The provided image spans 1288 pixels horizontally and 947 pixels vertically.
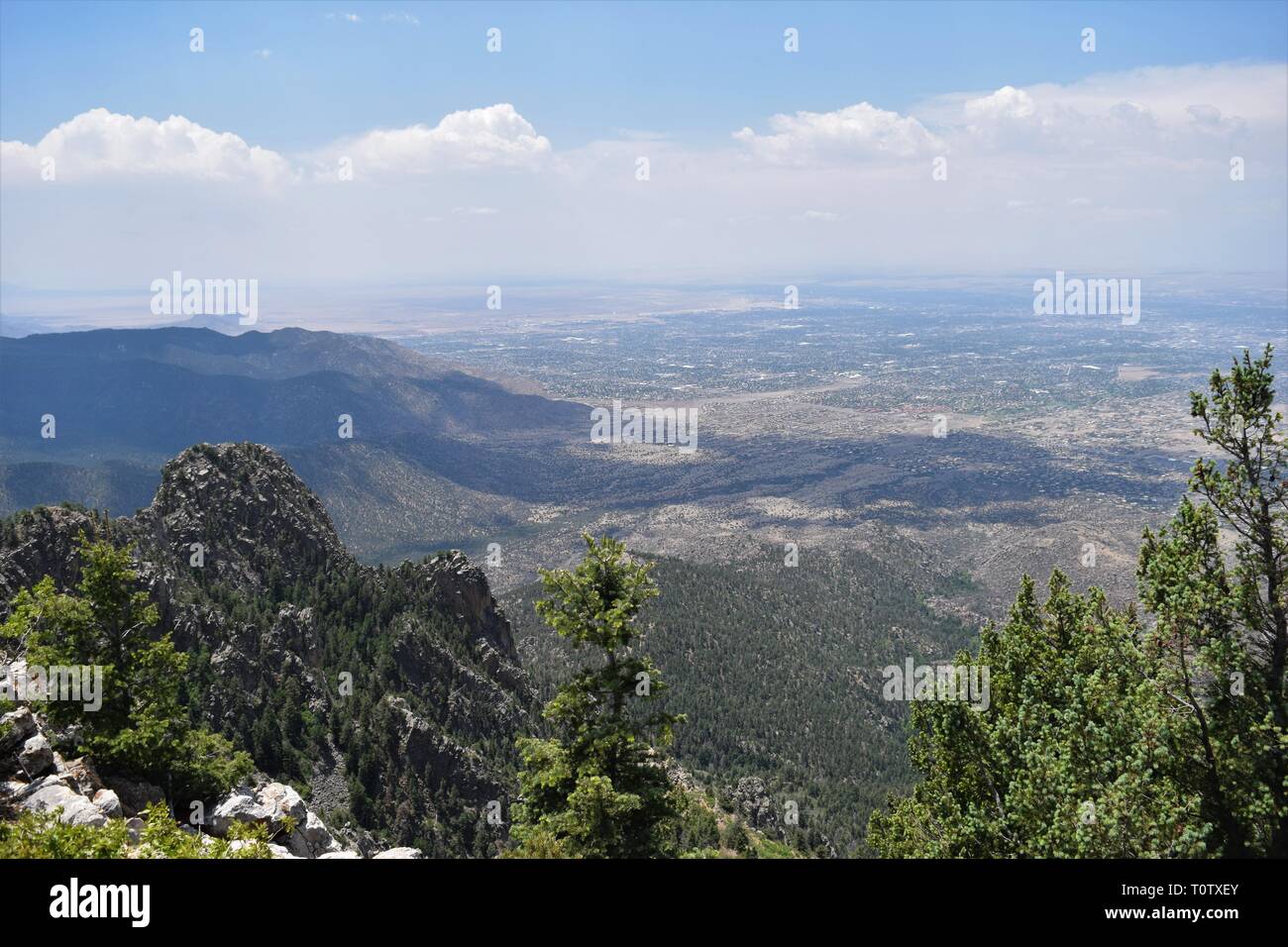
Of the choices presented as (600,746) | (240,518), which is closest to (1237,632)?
(600,746)

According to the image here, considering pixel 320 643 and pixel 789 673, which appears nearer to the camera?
pixel 320 643

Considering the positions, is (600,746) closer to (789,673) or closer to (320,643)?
(320,643)

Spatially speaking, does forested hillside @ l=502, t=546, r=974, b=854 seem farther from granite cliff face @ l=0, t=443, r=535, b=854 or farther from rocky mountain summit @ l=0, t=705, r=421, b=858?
rocky mountain summit @ l=0, t=705, r=421, b=858

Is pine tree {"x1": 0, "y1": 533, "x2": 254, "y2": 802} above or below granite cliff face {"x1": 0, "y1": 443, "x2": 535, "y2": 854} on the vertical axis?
above

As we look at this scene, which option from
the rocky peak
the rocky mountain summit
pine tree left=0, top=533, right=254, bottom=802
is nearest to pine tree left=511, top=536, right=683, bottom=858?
the rocky mountain summit
